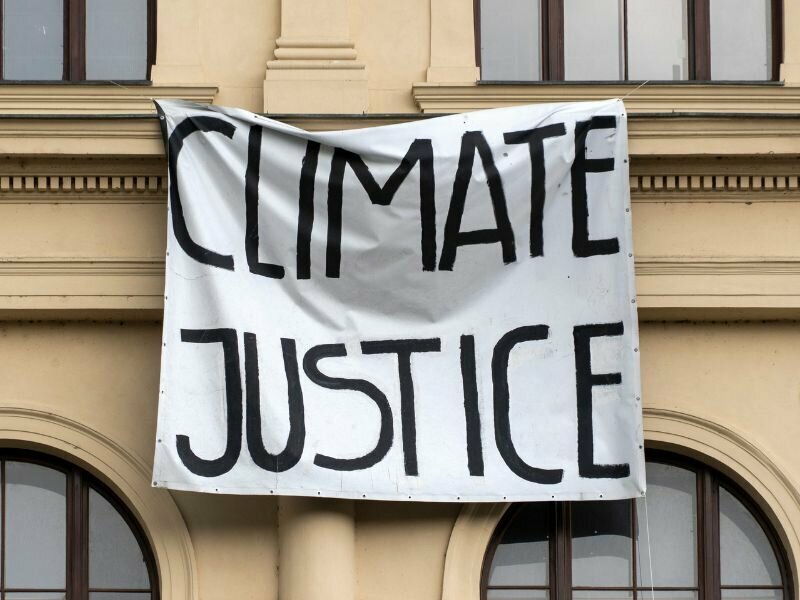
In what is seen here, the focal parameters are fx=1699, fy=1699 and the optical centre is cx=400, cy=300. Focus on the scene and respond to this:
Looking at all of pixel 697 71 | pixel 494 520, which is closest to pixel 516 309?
pixel 494 520

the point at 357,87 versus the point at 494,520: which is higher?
the point at 357,87

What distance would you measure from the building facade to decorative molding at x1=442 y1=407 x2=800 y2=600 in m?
0.02

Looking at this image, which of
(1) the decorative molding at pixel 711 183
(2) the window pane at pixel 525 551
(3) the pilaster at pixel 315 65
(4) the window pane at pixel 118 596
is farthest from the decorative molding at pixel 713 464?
(3) the pilaster at pixel 315 65

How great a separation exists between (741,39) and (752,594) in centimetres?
428

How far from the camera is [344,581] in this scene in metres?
12.2

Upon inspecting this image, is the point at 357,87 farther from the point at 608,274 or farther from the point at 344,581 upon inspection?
the point at 344,581

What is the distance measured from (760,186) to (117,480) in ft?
17.3

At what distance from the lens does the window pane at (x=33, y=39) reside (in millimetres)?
13258

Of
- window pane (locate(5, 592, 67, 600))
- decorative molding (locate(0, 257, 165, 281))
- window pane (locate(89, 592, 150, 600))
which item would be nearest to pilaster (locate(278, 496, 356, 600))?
window pane (locate(89, 592, 150, 600))

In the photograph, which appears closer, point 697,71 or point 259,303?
point 259,303

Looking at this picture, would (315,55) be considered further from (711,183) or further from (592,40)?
(711,183)

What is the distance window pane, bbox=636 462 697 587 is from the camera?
12.8m

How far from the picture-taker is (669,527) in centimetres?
1283

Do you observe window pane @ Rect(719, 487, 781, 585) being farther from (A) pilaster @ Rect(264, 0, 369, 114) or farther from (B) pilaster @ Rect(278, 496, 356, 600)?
(A) pilaster @ Rect(264, 0, 369, 114)
